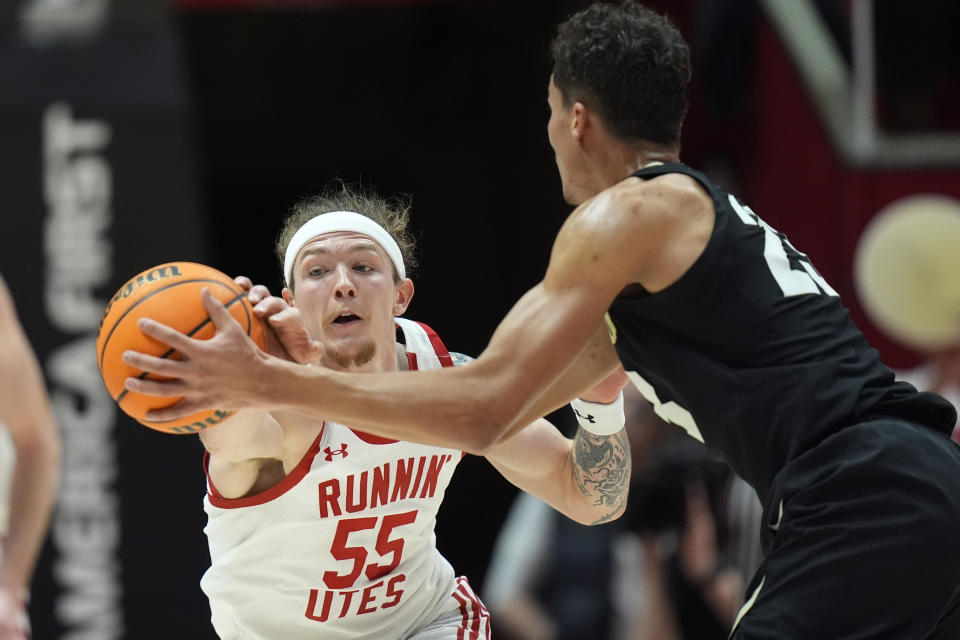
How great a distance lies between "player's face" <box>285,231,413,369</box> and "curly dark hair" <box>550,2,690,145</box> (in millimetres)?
852

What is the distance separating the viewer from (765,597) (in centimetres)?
321

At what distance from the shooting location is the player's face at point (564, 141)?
3625mm

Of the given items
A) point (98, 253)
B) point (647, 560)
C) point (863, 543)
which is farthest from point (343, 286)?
point (98, 253)

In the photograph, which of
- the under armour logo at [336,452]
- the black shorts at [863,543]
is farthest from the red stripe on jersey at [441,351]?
the black shorts at [863,543]

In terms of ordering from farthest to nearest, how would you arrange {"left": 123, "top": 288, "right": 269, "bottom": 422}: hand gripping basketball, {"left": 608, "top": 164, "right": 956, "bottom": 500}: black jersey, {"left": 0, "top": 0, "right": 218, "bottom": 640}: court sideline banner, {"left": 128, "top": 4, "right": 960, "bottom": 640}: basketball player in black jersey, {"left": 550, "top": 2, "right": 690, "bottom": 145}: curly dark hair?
{"left": 0, "top": 0, "right": 218, "bottom": 640}: court sideline banner < {"left": 550, "top": 2, "right": 690, "bottom": 145}: curly dark hair < {"left": 608, "top": 164, "right": 956, "bottom": 500}: black jersey < {"left": 128, "top": 4, "right": 960, "bottom": 640}: basketball player in black jersey < {"left": 123, "top": 288, "right": 269, "bottom": 422}: hand gripping basketball

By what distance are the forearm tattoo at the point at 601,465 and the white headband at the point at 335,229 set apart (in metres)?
0.79

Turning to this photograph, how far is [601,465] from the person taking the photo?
14.1 feet

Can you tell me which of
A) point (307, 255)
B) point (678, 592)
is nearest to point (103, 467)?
point (678, 592)

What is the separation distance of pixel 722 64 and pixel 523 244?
1.99m

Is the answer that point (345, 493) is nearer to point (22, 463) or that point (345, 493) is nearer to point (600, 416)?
point (600, 416)

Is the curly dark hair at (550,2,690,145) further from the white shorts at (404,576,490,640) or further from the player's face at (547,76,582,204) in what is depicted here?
the white shorts at (404,576,490,640)

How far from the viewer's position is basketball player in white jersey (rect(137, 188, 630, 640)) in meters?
3.87

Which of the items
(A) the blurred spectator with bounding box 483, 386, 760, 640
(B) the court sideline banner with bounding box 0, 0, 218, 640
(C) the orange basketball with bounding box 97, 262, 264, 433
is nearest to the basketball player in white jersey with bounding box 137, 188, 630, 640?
(C) the orange basketball with bounding box 97, 262, 264, 433

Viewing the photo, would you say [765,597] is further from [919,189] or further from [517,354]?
[919,189]
